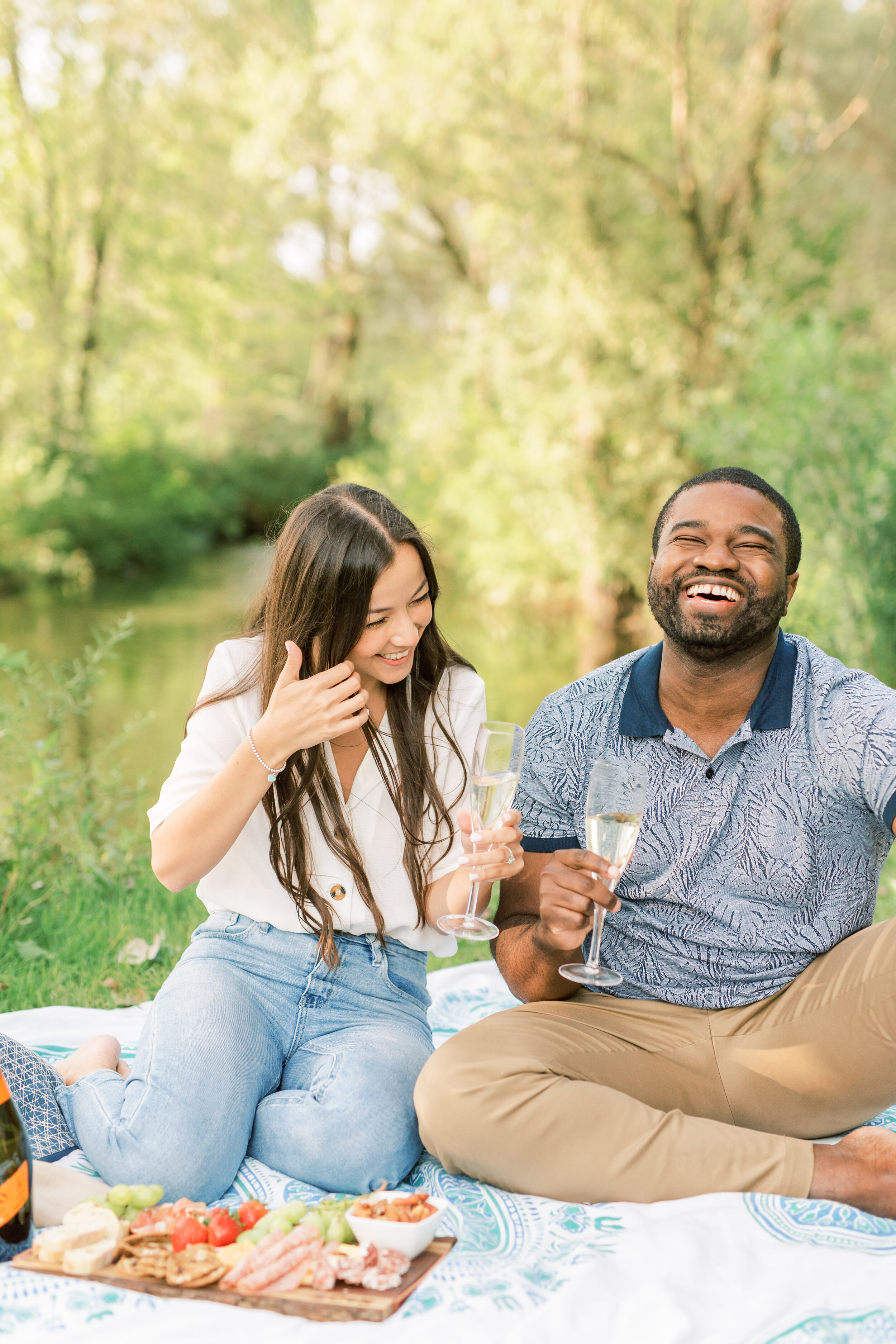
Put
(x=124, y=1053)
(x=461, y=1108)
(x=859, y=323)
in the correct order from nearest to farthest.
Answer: (x=461, y=1108) < (x=124, y=1053) < (x=859, y=323)

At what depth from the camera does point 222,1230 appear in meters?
2.07

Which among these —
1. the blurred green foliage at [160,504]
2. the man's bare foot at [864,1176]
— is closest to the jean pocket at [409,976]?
the man's bare foot at [864,1176]

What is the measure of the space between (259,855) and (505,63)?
1142cm

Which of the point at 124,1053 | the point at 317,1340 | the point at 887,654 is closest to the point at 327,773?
the point at 124,1053

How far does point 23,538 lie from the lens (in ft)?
57.3

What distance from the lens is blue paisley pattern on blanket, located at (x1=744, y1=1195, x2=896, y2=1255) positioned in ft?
6.97

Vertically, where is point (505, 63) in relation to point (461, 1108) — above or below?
above

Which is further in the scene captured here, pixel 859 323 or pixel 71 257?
pixel 71 257

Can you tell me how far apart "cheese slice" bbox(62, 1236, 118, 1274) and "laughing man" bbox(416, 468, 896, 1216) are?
2.32 ft

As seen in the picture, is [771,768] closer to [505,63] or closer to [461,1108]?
[461,1108]

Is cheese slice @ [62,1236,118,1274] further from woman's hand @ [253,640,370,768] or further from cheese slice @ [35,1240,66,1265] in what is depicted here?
woman's hand @ [253,640,370,768]

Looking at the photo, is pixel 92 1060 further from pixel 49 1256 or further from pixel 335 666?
pixel 335 666

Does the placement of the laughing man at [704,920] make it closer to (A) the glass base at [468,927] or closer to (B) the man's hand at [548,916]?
(B) the man's hand at [548,916]

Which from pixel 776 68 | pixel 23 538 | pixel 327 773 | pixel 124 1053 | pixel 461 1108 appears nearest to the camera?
pixel 461 1108
